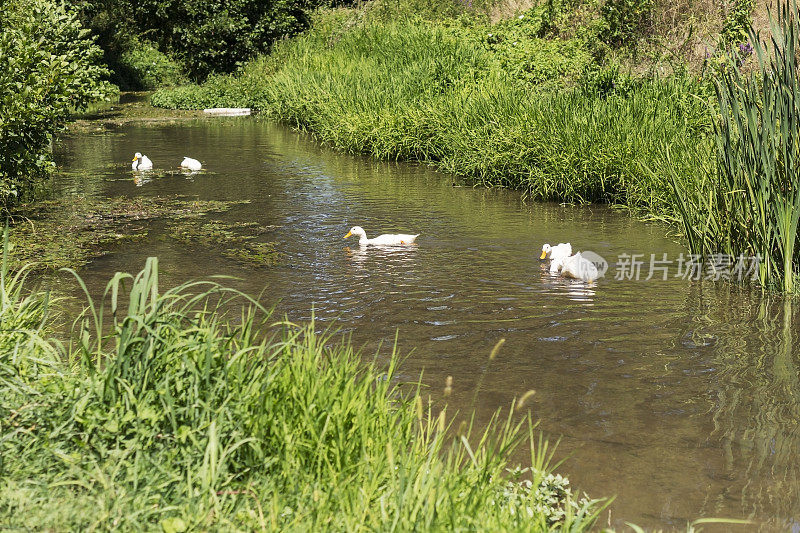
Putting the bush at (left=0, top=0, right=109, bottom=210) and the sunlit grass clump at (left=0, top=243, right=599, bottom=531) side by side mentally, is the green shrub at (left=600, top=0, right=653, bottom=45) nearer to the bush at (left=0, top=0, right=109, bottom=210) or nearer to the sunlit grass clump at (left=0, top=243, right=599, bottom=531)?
the bush at (left=0, top=0, right=109, bottom=210)

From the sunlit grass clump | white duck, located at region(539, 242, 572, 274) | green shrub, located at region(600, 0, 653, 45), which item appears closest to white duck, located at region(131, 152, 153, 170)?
white duck, located at region(539, 242, 572, 274)

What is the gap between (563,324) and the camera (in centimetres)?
636

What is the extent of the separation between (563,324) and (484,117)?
260 inches

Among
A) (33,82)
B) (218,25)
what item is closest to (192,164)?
(33,82)

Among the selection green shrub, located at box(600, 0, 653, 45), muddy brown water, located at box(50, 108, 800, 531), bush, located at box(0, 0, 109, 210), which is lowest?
muddy brown water, located at box(50, 108, 800, 531)

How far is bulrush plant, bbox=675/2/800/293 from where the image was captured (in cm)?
628

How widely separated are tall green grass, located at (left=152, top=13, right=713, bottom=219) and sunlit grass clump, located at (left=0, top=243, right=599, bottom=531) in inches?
222

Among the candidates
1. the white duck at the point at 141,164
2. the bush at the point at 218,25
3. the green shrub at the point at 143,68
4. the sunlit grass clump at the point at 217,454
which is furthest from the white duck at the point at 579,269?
the green shrub at the point at 143,68

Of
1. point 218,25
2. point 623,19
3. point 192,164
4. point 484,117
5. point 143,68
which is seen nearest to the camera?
point 484,117

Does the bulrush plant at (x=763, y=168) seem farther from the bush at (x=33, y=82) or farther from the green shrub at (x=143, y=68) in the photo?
the green shrub at (x=143, y=68)

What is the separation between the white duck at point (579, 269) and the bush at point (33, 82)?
5.02 metres

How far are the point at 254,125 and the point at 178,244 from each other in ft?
37.1

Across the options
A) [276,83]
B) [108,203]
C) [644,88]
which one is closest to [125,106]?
[276,83]

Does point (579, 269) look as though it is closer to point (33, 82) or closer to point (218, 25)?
point (33, 82)
